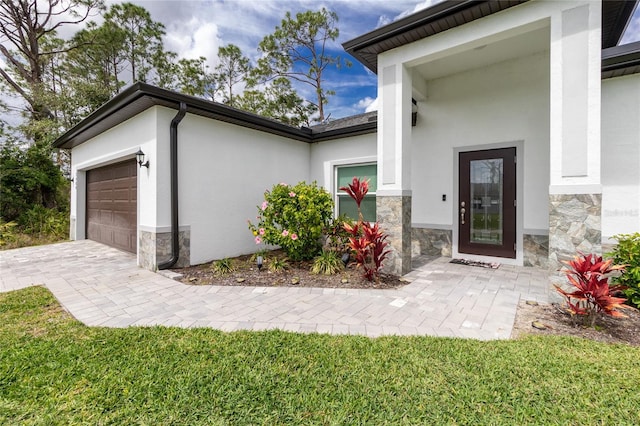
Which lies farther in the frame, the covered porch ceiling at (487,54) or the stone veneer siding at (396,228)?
the stone veneer siding at (396,228)

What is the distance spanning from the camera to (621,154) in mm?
4617

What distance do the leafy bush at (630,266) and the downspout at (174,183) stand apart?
6760mm

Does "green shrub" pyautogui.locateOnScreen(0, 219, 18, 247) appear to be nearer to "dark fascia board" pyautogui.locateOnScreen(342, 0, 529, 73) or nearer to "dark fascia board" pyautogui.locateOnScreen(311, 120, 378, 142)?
"dark fascia board" pyautogui.locateOnScreen(311, 120, 378, 142)

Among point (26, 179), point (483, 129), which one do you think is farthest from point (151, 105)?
point (26, 179)

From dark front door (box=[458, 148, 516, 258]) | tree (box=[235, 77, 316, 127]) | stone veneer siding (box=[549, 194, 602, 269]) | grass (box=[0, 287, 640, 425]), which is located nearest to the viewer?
grass (box=[0, 287, 640, 425])

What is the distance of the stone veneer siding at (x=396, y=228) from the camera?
16.1 feet

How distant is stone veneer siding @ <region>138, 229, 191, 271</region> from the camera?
518 cm

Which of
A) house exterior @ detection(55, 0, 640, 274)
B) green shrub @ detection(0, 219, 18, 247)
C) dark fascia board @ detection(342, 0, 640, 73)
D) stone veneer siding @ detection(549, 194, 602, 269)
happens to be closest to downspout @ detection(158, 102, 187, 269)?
house exterior @ detection(55, 0, 640, 274)

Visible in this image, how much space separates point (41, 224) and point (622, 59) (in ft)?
51.7

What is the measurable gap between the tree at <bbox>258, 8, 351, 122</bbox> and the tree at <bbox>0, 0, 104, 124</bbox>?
7.79 m

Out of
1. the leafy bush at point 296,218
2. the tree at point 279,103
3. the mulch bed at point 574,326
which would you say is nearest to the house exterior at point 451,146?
the mulch bed at point 574,326

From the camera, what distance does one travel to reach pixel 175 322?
3129mm

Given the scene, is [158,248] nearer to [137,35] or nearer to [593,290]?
[593,290]

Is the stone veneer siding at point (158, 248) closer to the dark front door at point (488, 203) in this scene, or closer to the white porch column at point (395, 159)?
the white porch column at point (395, 159)
